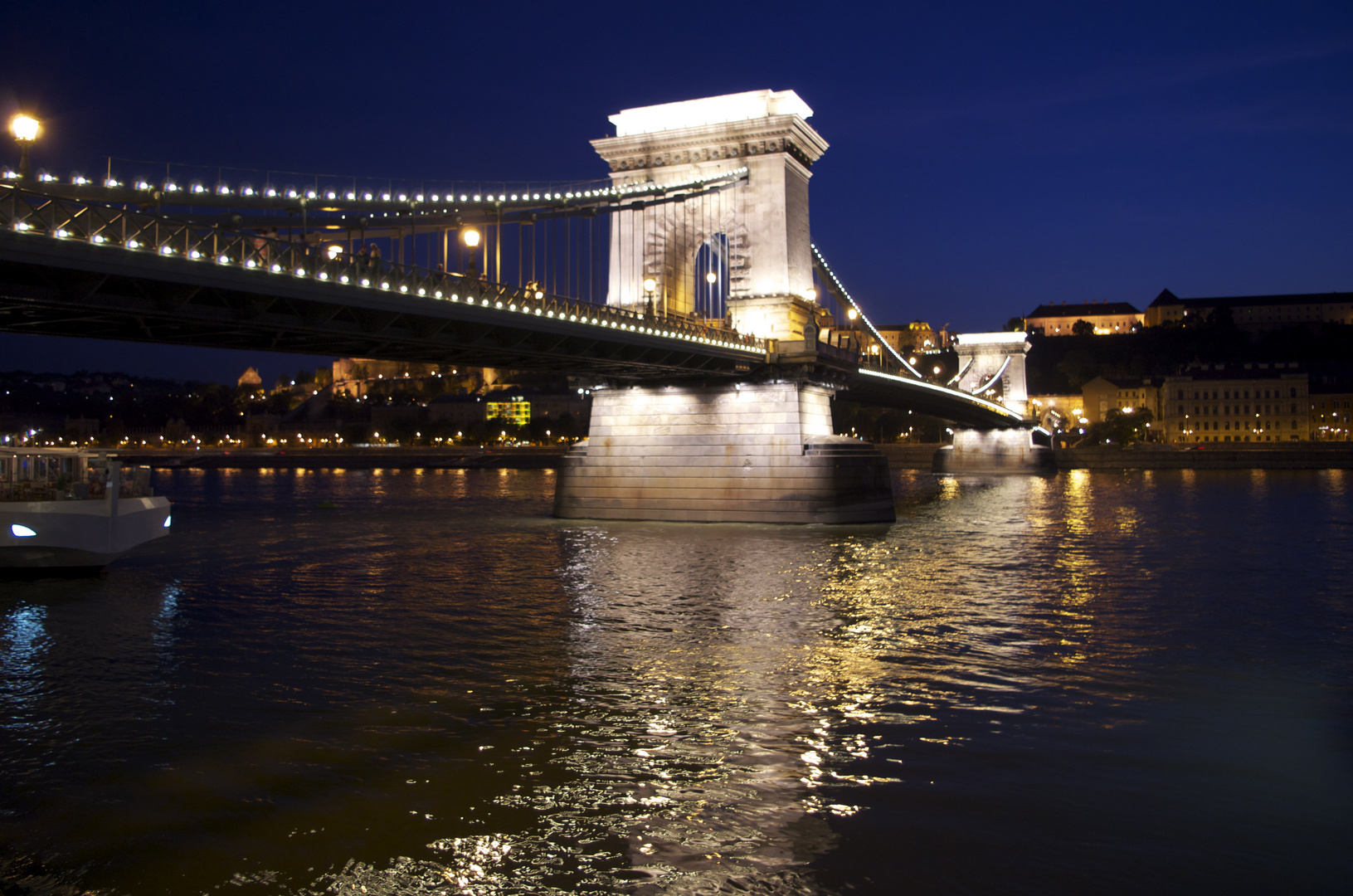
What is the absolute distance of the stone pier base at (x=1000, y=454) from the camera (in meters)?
75.7

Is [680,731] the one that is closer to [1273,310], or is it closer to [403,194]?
[403,194]

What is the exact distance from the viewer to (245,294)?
18.2 meters

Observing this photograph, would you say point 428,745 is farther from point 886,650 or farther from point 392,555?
point 392,555

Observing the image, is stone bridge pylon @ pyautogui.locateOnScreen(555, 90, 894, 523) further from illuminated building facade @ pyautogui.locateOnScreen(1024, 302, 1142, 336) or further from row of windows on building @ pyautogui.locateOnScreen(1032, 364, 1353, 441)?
illuminated building facade @ pyautogui.locateOnScreen(1024, 302, 1142, 336)

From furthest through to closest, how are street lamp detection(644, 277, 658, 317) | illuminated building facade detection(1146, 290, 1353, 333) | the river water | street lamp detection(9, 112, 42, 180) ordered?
illuminated building facade detection(1146, 290, 1353, 333) → street lamp detection(644, 277, 658, 317) → street lamp detection(9, 112, 42, 180) → the river water

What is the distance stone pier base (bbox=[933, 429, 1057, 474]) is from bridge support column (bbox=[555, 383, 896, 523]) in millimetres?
46086

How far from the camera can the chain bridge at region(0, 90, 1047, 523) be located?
16.4 m

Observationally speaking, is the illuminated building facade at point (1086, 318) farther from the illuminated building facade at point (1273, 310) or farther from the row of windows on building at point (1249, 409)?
the row of windows on building at point (1249, 409)

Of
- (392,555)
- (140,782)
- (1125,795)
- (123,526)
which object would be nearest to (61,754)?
(140,782)

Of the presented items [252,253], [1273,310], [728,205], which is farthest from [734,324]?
[1273,310]

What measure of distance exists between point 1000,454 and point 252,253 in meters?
67.4

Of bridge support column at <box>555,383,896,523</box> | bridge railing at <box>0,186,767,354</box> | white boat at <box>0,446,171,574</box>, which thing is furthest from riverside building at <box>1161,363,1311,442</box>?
white boat at <box>0,446,171,574</box>

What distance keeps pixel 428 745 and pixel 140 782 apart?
2159mm

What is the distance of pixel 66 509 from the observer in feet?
62.3
